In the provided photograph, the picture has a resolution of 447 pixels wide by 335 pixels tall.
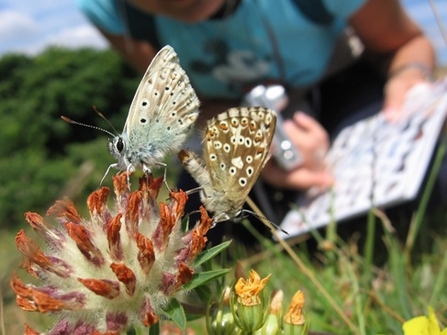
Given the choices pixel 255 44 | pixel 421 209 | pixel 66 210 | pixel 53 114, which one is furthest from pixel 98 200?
pixel 53 114

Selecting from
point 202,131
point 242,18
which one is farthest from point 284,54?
point 202,131

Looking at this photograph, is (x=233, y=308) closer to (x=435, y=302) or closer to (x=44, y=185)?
(x=435, y=302)

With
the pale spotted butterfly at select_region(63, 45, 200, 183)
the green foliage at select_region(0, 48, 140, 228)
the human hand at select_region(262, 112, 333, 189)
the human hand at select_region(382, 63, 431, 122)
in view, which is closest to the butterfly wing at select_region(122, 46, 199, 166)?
the pale spotted butterfly at select_region(63, 45, 200, 183)

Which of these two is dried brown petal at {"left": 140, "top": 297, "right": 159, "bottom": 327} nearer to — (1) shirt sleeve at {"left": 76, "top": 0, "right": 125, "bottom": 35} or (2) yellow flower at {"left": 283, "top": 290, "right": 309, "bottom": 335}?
(2) yellow flower at {"left": 283, "top": 290, "right": 309, "bottom": 335}

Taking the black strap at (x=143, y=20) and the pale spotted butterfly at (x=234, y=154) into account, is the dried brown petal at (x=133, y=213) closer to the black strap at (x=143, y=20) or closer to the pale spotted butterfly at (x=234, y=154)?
the pale spotted butterfly at (x=234, y=154)

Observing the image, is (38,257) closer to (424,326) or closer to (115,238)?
(115,238)

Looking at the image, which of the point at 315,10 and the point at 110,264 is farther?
the point at 315,10
